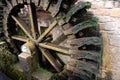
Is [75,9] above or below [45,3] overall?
below

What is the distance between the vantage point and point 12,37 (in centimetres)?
520

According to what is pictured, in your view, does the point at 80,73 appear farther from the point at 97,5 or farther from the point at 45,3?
the point at 45,3

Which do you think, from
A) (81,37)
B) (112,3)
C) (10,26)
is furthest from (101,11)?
(10,26)

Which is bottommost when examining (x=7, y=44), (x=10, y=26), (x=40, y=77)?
(x=40, y=77)

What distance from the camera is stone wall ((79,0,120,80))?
3625 millimetres

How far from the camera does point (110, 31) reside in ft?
12.4

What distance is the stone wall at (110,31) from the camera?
3.62 meters

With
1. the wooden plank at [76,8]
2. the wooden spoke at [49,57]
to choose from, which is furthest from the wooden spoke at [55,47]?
the wooden plank at [76,8]

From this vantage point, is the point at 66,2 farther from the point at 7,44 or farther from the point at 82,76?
the point at 7,44

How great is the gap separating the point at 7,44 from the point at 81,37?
216 centimetres

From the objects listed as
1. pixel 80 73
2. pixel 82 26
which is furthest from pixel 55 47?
pixel 82 26

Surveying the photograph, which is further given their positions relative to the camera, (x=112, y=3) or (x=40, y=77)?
(x=40, y=77)

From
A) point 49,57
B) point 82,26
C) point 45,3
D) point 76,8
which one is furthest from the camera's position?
point 49,57

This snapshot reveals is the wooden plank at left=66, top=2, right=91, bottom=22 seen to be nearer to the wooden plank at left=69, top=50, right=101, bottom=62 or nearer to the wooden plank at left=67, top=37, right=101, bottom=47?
the wooden plank at left=67, top=37, right=101, bottom=47
